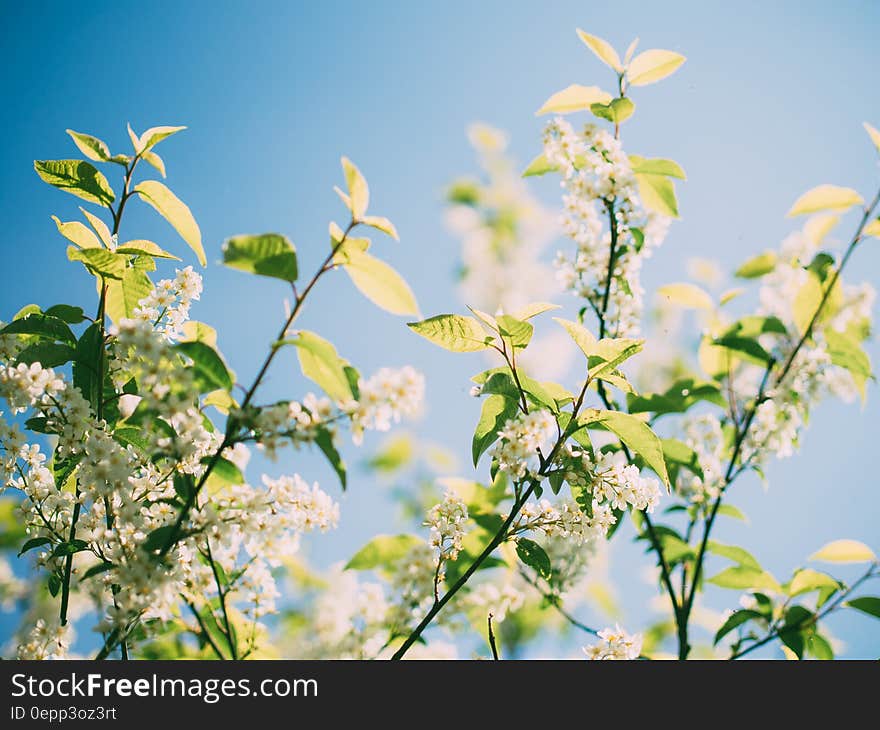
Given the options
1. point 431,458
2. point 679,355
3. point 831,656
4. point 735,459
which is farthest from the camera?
point 679,355

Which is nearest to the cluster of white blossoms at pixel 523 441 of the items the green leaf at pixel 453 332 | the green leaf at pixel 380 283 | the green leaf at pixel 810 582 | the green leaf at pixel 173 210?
the green leaf at pixel 453 332

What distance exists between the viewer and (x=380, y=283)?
4.20 feet

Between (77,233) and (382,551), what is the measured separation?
1.39 metres

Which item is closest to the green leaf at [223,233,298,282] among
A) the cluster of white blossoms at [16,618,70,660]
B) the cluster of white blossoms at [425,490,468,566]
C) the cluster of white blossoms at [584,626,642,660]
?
the cluster of white blossoms at [425,490,468,566]

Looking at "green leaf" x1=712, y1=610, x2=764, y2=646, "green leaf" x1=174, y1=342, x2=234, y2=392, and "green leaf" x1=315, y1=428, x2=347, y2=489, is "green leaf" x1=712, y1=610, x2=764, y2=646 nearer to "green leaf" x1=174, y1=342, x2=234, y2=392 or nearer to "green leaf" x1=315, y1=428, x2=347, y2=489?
"green leaf" x1=315, y1=428, x2=347, y2=489

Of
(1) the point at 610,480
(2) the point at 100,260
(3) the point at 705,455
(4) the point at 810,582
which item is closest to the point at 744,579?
(4) the point at 810,582

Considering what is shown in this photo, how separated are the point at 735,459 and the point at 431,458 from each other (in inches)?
109

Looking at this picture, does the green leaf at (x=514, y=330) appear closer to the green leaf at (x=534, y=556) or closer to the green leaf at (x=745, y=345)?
the green leaf at (x=534, y=556)

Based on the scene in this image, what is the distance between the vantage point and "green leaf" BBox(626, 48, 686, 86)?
82.8 inches

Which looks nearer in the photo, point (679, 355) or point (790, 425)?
point (790, 425)
